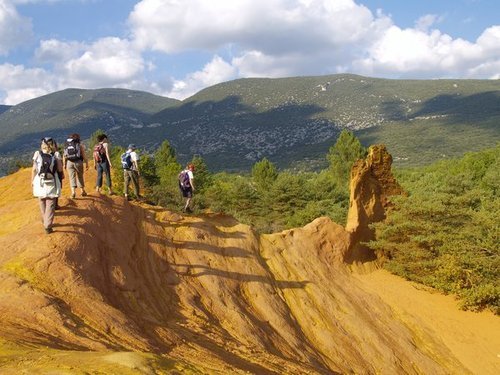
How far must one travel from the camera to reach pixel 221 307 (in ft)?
40.7

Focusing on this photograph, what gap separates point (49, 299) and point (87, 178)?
27.6 meters

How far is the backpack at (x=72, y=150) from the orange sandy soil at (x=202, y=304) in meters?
1.18

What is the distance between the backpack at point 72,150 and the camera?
39.0 feet

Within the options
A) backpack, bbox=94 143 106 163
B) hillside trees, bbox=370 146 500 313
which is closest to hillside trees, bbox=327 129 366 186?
hillside trees, bbox=370 146 500 313

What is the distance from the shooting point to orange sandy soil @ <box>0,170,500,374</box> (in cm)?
758

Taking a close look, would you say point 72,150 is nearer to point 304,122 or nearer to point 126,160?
point 126,160

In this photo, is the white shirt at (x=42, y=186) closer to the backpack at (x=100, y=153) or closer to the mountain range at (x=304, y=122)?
the backpack at (x=100, y=153)

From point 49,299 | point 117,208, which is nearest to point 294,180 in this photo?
point 117,208

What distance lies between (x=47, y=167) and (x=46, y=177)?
219 mm

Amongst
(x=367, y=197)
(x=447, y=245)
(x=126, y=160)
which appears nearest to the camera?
(x=126, y=160)

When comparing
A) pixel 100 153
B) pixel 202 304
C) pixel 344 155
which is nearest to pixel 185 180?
pixel 100 153

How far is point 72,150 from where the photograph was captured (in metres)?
11.9

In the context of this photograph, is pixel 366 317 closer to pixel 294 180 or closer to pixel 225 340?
pixel 225 340

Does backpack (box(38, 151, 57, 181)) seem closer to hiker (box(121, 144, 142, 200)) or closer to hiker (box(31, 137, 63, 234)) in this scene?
hiker (box(31, 137, 63, 234))
